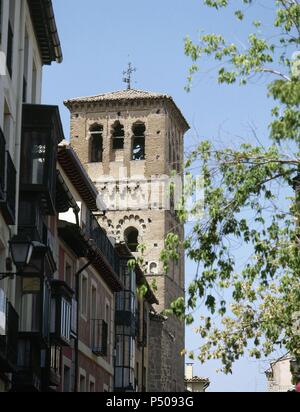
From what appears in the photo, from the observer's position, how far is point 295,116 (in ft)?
52.4

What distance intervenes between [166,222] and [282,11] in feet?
196

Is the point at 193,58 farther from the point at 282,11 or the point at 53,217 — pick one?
the point at 53,217

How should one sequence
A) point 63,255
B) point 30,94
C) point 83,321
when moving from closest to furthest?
1. point 30,94
2. point 63,255
3. point 83,321

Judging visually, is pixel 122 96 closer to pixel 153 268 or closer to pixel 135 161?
pixel 135 161

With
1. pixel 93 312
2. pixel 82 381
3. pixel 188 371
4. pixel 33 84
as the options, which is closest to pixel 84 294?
pixel 93 312

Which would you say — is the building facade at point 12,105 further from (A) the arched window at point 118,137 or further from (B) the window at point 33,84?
(A) the arched window at point 118,137

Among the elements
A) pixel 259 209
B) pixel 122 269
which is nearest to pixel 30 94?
pixel 259 209

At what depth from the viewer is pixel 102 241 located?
37844mm

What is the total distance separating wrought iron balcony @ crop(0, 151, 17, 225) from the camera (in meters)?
20.6

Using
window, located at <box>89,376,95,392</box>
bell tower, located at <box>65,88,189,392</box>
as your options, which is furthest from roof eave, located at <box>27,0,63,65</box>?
bell tower, located at <box>65,88,189,392</box>

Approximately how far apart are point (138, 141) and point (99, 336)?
45.3 m

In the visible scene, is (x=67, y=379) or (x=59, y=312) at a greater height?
(x=59, y=312)

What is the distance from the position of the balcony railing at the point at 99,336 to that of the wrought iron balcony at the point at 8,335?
45.9ft

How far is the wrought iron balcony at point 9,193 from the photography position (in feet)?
67.6
